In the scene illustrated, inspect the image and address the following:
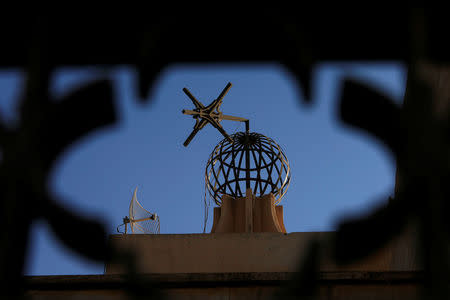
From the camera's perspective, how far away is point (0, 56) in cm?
168

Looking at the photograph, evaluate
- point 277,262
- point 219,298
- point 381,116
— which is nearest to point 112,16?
point 381,116

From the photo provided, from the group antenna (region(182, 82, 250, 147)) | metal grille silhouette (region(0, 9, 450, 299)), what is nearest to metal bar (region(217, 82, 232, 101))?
antenna (region(182, 82, 250, 147))

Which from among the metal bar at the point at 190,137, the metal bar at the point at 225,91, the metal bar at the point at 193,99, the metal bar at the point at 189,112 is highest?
the metal bar at the point at 225,91

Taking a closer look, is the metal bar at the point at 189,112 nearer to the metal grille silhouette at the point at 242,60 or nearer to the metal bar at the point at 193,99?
the metal bar at the point at 193,99

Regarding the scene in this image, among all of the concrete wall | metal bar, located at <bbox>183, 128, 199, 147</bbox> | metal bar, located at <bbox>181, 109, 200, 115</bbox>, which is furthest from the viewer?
metal bar, located at <bbox>183, 128, 199, 147</bbox>

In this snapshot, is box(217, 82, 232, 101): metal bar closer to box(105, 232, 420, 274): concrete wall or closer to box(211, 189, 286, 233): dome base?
box(211, 189, 286, 233): dome base

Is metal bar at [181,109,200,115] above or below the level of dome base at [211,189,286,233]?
above

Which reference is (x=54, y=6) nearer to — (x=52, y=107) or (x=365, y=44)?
(x=52, y=107)

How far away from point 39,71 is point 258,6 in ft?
2.08

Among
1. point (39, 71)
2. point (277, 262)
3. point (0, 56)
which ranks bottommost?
point (39, 71)

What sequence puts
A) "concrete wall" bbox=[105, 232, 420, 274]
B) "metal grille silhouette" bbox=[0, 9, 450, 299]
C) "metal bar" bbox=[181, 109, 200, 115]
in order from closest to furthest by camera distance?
"metal grille silhouette" bbox=[0, 9, 450, 299] → "concrete wall" bbox=[105, 232, 420, 274] → "metal bar" bbox=[181, 109, 200, 115]

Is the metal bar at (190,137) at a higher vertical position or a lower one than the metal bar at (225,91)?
lower

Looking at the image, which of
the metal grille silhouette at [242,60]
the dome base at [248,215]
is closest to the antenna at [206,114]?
the dome base at [248,215]

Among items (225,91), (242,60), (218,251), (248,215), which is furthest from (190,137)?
(242,60)
